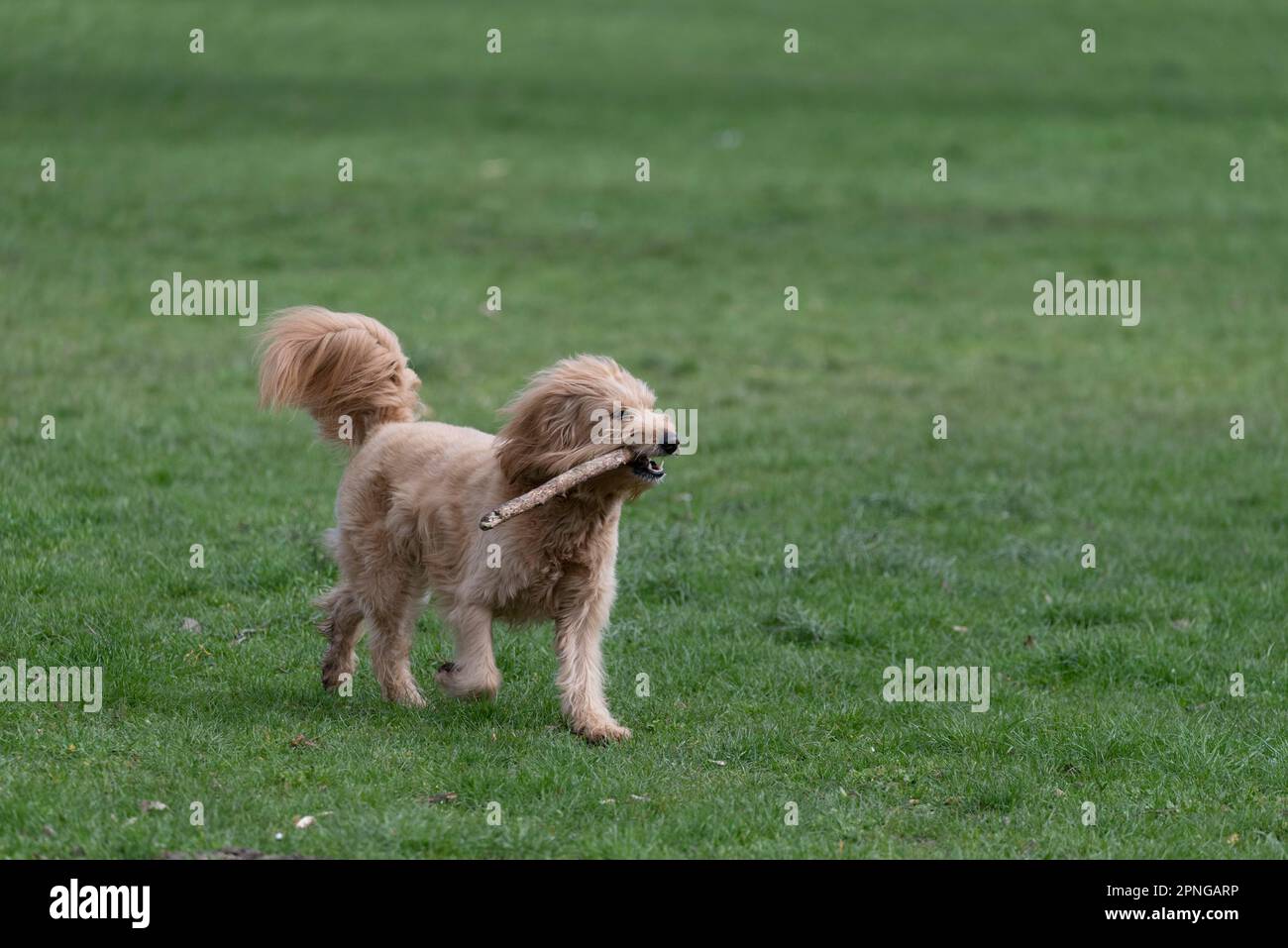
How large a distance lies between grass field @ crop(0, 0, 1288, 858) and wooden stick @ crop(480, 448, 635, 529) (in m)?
1.06

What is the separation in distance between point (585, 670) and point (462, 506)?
0.98 meters

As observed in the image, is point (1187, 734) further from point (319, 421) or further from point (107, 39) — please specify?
point (107, 39)

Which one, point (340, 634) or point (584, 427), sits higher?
point (584, 427)

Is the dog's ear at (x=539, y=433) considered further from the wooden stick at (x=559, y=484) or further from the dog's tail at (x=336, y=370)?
the dog's tail at (x=336, y=370)

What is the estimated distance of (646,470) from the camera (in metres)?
7.05

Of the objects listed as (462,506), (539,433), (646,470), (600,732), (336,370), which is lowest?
(600,732)

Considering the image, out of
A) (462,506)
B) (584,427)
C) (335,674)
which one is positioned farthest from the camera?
(335,674)

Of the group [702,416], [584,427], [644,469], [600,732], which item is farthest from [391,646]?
[702,416]

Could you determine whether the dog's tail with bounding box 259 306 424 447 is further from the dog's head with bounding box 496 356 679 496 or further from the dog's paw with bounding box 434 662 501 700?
the dog's paw with bounding box 434 662 501 700

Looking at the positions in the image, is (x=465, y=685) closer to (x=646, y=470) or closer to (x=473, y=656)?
(x=473, y=656)

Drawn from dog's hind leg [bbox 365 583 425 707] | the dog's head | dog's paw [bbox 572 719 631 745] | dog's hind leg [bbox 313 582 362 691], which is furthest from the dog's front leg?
dog's hind leg [bbox 313 582 362 691]

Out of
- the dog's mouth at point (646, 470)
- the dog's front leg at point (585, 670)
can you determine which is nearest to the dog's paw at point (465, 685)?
the dog's front leg at point (585, 670)

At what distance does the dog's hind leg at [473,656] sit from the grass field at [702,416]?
13 cm

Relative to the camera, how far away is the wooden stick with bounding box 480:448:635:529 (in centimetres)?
703
